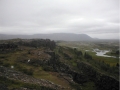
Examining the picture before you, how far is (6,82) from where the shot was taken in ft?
80.4

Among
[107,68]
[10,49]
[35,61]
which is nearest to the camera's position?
[35,61]

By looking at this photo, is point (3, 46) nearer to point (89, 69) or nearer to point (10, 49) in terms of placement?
point (10, 49)

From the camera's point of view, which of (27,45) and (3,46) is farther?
(27,45)

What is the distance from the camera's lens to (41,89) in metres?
24.8

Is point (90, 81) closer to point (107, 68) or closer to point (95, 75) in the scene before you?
point (95, 75)

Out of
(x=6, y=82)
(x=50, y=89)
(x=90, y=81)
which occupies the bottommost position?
(x=90, y=81)

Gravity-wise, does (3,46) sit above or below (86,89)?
above

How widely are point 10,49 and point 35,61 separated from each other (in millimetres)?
25122

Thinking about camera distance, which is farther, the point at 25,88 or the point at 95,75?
the point at 95,75

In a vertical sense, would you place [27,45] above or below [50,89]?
above

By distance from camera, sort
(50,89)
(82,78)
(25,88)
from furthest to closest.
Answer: (82,78) < (50,89) < (25,88)

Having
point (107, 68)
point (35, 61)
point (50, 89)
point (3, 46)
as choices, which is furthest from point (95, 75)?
point (3, 46)

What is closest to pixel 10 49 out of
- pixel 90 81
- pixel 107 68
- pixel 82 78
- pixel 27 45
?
pixel 27 45

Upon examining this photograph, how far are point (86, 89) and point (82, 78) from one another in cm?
1007
